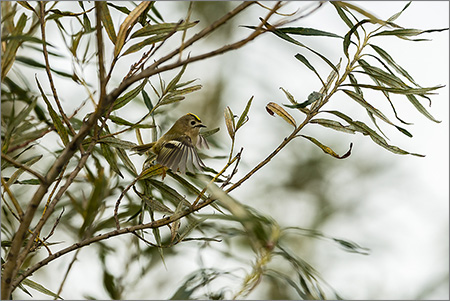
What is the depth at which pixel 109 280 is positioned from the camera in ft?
3.84

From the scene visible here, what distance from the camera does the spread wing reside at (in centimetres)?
67

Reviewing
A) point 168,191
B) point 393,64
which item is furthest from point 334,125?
point 168,191

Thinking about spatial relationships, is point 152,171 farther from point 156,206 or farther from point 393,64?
point 393,64

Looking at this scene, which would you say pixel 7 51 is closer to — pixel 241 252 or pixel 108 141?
pixel 108 141

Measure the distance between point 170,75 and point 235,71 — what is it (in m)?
0.32

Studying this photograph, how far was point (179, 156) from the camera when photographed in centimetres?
69

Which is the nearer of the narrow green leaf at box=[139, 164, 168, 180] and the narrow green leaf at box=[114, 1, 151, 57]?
the narrow green leaf at box=[114, 1, 151, 57]

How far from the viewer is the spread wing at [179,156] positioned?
26.4 inches

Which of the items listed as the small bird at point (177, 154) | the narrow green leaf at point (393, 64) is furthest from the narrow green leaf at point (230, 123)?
the narrow green leaf at point (393, 64)

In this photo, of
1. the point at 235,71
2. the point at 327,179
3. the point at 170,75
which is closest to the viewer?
the point at 170,75

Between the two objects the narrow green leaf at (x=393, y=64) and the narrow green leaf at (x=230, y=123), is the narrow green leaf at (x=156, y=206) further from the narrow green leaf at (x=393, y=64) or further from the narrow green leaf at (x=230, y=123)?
the narrow green leaf at (x=393, y=64)

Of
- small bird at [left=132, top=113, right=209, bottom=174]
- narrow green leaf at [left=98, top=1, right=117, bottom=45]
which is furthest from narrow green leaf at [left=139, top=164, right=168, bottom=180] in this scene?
narrow green leaf at [left=98, top=1, right=117, bottom=45]

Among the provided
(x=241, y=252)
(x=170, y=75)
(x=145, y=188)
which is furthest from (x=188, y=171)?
(x=170, y=75)

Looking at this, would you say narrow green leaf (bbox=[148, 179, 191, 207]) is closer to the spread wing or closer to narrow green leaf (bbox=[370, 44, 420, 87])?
the spread wing
